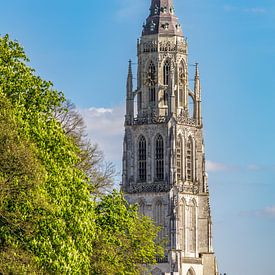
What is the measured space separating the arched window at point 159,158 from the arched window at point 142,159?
1623mm

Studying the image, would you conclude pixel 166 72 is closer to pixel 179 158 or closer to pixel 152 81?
pixel 152 81

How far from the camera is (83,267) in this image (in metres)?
43.0

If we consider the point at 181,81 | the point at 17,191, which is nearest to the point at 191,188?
the point at 181,81

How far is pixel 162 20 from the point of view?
444 feet

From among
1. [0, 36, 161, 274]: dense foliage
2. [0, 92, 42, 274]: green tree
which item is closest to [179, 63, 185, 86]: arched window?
[0, 36, 161, 274]: dense foliage

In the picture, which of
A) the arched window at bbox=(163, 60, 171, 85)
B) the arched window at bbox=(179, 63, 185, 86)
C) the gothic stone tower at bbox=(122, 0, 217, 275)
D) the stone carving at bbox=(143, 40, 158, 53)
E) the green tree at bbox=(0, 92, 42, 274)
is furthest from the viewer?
the stone carving at bbox=(143, 40, 158, 53)

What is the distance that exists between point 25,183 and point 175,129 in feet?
288

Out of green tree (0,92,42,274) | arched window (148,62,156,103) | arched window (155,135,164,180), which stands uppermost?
arched window (148,62,156,103)

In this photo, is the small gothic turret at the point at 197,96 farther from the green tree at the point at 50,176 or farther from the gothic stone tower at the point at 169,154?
the green tree at the point at 50,176

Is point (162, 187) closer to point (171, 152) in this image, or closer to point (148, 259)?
point (171, 152)

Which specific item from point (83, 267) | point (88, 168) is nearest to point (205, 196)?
point (88, 168)

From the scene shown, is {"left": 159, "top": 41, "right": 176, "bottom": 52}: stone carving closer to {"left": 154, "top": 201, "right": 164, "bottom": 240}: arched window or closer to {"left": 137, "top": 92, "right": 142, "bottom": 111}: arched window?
{"left": 137, "top": 92, "right": 142, "bottom": 111}: arched window

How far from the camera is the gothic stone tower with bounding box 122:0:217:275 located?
124938 mm

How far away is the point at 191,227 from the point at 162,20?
2620cm
